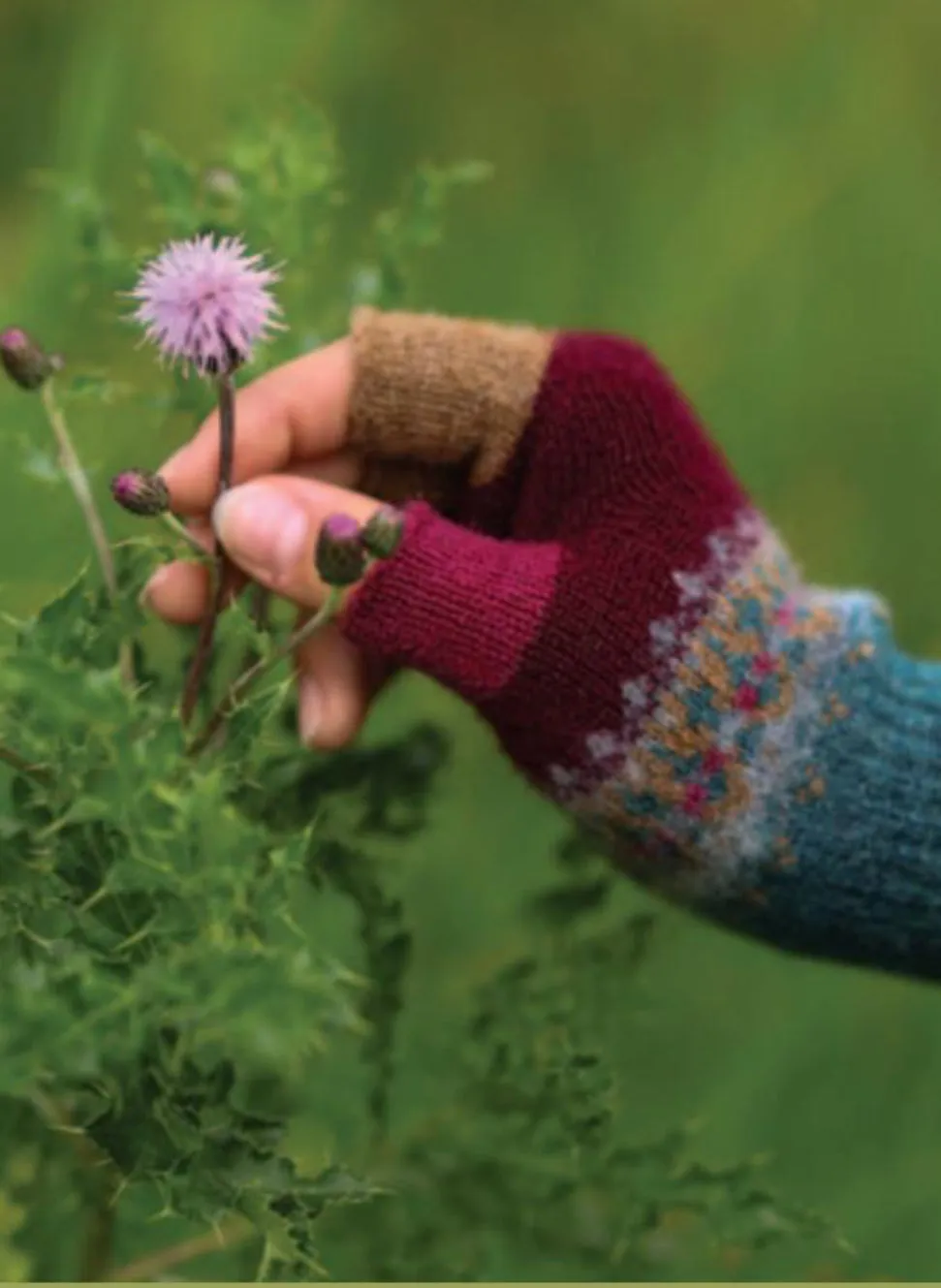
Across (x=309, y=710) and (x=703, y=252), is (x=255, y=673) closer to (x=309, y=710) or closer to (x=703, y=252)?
(x=309, y=710)

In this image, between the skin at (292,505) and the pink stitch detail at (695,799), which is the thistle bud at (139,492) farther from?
the pink stitch detail at (695,799)

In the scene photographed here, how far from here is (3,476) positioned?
2.86 feet

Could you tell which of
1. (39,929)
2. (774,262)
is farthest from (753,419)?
(39,929)

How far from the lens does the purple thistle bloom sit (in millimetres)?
457

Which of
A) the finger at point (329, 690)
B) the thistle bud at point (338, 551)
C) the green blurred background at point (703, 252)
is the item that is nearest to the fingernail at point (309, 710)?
the finger at point (329, 690)

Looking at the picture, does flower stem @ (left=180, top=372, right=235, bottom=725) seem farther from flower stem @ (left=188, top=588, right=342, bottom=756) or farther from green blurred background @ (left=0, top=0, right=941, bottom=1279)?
green blurred background @ (left=0, top=0, right=941, bottom=1279)

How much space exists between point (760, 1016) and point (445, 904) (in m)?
0.22

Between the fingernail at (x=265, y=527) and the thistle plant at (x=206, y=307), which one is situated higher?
the thistle plant at (x=206, y=307)

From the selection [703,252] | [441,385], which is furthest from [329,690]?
[703,252]

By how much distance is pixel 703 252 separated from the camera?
42.9 inches

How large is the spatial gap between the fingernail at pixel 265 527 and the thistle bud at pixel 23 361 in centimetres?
7

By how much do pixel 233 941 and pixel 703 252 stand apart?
758 millimetres

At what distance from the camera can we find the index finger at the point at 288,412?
0.57m

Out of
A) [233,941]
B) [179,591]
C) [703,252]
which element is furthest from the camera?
[703,252]
